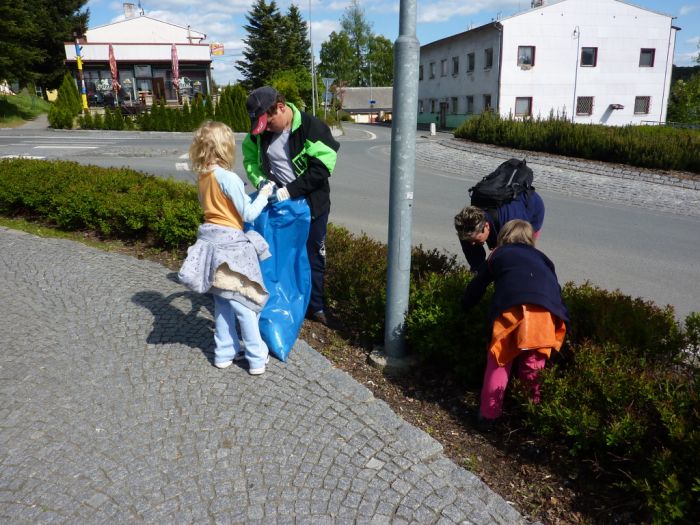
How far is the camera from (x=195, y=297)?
17.1ft

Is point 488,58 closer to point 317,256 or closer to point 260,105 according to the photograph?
point 317,256

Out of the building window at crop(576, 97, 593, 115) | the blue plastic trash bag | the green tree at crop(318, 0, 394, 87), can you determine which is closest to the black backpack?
the blue plastic trash bag

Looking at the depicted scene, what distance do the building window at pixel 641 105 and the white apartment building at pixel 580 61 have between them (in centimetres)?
7

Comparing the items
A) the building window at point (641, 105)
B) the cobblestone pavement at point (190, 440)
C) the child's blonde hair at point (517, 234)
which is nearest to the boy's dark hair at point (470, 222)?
the child's blonde hair at point (517, 234)

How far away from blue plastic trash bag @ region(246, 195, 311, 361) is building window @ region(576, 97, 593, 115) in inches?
1652

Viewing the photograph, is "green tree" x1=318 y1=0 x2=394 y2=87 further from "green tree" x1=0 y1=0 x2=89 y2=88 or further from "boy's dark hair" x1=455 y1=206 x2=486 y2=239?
"boy's dark hair" x1=455 y1=206 x2=486 y2=239

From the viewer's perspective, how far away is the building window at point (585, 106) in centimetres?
4106

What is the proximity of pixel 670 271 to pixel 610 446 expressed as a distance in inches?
200

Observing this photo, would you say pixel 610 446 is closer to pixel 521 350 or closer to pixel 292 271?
pixel 521 350

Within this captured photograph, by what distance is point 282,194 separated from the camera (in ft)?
13.4

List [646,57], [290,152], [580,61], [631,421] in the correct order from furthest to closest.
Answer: [646,57] → [580,61] → [290,152] → [631,421]

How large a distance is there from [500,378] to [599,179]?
509 inches

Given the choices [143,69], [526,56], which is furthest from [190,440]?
[143,69]

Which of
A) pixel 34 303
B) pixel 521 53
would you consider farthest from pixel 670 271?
pixel 521 53
